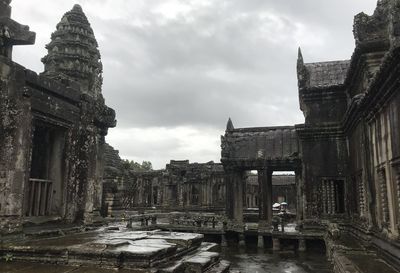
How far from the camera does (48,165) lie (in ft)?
30.5

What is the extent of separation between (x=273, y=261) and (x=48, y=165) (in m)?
11.9

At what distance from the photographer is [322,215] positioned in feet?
56.0

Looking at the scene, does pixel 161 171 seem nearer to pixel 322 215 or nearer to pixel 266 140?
pixel 266 140

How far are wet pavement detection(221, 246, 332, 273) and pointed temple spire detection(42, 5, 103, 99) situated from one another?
14.2 meters

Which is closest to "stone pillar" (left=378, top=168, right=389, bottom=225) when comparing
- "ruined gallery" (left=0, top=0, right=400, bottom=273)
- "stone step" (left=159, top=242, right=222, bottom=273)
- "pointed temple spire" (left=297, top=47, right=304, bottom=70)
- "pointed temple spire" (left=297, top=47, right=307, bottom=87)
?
"ruined gallery" (left=0, top=0, right=400, bottom=273)

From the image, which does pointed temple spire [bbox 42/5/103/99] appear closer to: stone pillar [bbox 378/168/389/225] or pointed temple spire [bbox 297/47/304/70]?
pointed temple spire [bbox 297/47/304/70]

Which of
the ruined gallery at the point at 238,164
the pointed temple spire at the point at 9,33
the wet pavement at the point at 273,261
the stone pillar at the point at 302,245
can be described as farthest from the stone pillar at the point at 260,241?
the pointed temple spire at the point at 9,33

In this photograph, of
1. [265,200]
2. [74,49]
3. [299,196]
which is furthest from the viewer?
[74,49]

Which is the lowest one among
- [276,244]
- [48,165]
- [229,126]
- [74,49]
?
[276,244]

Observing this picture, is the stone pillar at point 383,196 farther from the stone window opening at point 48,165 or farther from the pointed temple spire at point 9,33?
the pointed temple spire at point 9,33

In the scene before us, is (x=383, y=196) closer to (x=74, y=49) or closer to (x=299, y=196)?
(x=299, y=196)

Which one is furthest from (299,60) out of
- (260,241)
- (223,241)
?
(223,241)

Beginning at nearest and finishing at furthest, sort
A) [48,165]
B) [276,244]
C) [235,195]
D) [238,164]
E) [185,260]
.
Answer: [185,260] < [48,165] < [276,244] < [238,164] < [235,195]

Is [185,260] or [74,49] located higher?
[74,49]
